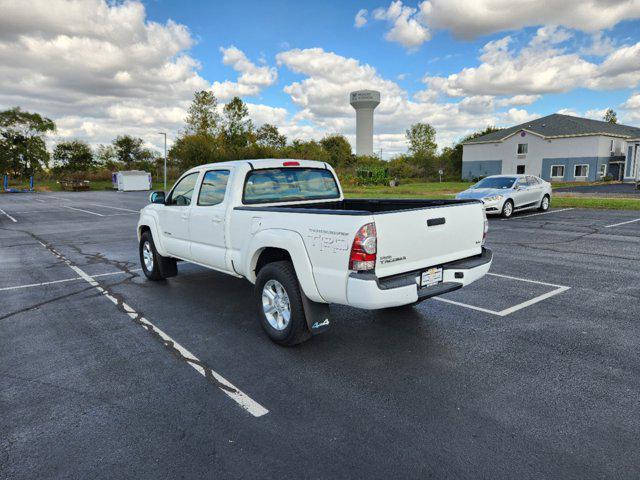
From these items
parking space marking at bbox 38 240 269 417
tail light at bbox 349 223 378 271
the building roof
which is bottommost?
parking space marking at bbox 38 240 269 417

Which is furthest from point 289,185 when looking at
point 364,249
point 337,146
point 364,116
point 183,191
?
point 364,116

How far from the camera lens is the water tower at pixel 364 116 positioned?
341 feet

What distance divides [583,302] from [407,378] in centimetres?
365

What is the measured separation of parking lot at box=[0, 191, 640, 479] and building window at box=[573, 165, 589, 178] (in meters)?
47.2

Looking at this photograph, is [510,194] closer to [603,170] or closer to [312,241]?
[312,241]

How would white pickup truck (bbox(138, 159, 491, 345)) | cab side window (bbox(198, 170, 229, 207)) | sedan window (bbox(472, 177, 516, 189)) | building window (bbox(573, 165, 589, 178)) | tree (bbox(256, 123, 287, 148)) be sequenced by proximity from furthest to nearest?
tree (bbox(256, 123, 287, 148)), building window (bbox(573, 165, 589, 178)), sedan window (bbox(472, 177, 516, 189)), cab side window (bbox(198, 170, 229, 207)), white pickup truck (bbox(138, 159, 491, 345))

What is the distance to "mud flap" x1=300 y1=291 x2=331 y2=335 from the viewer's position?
4293mm

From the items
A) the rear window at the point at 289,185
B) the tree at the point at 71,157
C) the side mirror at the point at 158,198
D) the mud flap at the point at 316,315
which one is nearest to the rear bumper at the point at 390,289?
the mud flap at the point at 316,315

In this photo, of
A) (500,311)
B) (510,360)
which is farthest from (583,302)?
(510,360)

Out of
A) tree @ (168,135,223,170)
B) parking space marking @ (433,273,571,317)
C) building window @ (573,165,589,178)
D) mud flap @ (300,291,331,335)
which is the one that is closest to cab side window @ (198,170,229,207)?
mud flap @ (300,291,331,335)

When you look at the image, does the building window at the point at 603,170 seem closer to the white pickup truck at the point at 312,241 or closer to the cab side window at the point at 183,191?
Result: the white pickup truck at the point at 312,241

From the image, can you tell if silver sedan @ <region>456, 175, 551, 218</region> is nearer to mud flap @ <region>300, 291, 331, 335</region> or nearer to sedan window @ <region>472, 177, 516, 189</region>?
sedan window @ <region>472, 177, 516, 189</region>

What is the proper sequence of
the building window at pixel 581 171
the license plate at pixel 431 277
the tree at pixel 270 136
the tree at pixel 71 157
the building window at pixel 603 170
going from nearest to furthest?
the license plate at pixel 431 277, the building window at pixel 603 170, the building window at pixel 581 171, the tree at pixel 270 136, the tree at pixel 71 157

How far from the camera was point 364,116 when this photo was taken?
105 m
